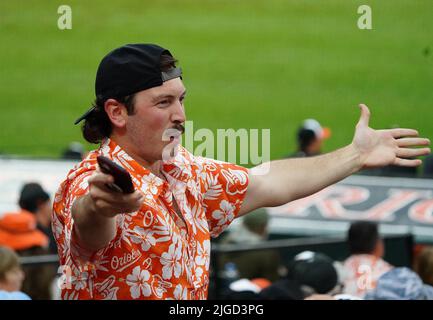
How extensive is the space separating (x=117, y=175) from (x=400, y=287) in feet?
6.64

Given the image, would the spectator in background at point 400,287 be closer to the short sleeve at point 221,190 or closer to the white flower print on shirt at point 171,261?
the short sleeve at point 221,190

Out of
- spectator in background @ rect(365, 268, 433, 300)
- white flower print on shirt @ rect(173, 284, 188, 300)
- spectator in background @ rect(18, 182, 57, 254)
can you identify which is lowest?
spectator in background @ rect(365, 268, 433, 300)

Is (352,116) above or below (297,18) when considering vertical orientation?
below

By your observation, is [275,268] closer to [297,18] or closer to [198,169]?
[198,169]

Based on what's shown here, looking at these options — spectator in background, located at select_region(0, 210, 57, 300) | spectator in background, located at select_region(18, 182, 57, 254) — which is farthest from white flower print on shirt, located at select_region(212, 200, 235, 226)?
spectator in background, located at select_region(18, 182, 57, 254)

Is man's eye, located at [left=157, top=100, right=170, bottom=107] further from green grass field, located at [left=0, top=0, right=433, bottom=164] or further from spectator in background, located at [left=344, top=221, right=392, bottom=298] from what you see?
green grass field, located at [left=0, top=0, right=433, bottom=164]

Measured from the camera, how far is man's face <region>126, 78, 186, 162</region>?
257 cm

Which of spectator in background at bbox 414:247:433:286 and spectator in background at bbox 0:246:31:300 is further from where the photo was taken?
spectator in background at bbox 414:247:433:286

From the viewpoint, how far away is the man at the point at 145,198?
2.46 metres

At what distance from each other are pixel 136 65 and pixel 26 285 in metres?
2.55

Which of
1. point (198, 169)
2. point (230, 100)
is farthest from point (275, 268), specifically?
point (230, 100)

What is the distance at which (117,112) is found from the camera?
8.57ft

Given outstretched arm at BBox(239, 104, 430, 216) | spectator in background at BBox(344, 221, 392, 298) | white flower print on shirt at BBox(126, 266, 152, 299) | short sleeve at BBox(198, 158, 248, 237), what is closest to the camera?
white flower print on shirt at BBox(126, 266, 152, 299)

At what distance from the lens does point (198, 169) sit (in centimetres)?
279
